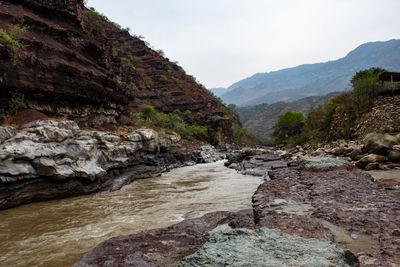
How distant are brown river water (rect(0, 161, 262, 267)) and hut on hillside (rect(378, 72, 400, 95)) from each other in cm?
1377

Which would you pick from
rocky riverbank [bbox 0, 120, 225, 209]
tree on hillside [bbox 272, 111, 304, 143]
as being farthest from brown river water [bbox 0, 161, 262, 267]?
tree on hillside [bbox 272, 111, 304, 143]

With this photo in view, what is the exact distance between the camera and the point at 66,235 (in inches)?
187

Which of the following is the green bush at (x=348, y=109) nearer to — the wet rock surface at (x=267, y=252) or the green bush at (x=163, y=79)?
the wet rock surface at (x=267, y=252)

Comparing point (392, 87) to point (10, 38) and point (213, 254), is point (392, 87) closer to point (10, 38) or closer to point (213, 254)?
point (213, 254)

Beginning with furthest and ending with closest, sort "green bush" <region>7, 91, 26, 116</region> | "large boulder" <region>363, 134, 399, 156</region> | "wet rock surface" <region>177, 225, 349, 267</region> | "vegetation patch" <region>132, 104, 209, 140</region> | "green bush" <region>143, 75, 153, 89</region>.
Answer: "green bush" <region>143, 75, 153, 89</region>, "vegetation patch" <region>132, 104, 209, 140</region>, "green bush" <region>7, 91, 26, 116</region>, "large boulder" <region>363, 134, 399, 156</region>, "wet rock surface" <region>177, 225, 349, 267</region>

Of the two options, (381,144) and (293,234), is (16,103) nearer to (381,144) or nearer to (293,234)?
(293,234)

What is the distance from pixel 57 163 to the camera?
842cm

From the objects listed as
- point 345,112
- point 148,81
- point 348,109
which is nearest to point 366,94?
point 348,109

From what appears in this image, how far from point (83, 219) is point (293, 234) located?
18.5 feet

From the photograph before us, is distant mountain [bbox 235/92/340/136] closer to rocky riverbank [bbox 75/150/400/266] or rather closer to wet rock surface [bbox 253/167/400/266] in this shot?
wet rock surface [bbox 253/167/400/266]

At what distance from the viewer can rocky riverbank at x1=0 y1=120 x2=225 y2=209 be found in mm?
7195

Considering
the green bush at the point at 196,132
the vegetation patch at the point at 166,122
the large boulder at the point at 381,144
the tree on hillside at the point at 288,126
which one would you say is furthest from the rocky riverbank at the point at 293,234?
the green bush at the point at 196,132

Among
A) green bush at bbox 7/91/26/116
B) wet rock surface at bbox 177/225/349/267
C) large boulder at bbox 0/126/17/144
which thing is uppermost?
green bush at bbox 7/91/26/116

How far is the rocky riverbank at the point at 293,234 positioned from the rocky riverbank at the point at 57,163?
6.44 meters
